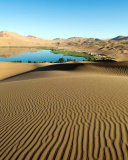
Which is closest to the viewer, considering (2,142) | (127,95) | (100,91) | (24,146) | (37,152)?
(37,152)

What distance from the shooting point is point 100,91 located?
952cm

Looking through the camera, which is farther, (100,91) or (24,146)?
(100,91)

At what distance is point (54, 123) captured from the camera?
5.49 meters

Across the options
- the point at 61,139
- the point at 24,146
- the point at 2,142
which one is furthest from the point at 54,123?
the point at 2,142

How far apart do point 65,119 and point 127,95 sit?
4783mm

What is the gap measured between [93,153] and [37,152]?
5.07ft

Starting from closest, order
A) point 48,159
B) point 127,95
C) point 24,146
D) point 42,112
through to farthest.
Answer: point 48,159 < point 24,146 < point 42,112 < point 127,95

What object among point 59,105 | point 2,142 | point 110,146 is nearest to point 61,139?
point 110,146

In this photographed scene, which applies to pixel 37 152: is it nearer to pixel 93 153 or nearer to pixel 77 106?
pixel 93 153

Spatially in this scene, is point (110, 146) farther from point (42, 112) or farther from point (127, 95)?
point (127, 95)

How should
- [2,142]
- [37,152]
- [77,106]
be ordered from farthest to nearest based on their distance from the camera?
[77,106]
[2,142]
[37,152]

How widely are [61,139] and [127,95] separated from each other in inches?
229

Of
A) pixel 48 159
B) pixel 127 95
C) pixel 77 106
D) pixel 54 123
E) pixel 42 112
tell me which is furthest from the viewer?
pixel 127 95

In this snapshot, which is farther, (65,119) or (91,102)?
(91,102)
